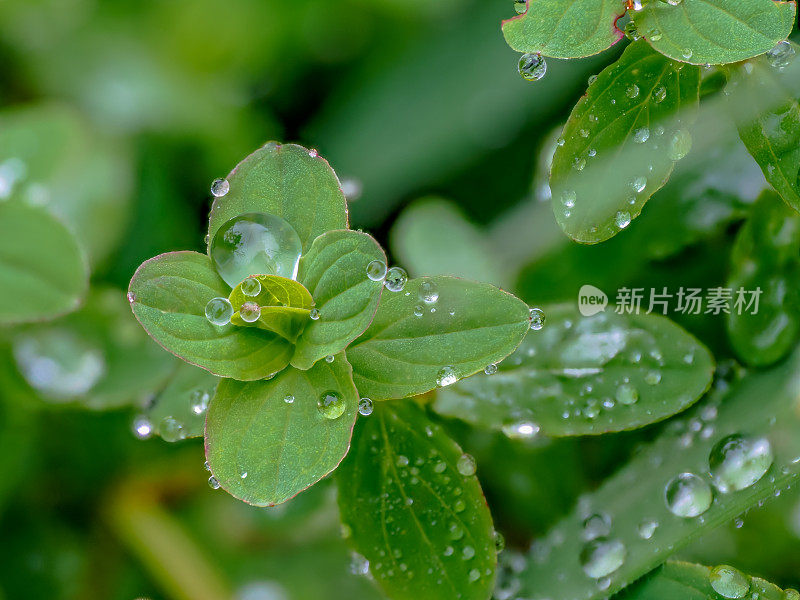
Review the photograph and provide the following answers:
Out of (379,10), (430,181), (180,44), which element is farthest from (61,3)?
(430,181)

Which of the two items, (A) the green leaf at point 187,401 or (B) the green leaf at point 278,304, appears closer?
(B) the green leaf at point 278,304

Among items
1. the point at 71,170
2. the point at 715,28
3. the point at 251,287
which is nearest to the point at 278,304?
the point at 251,287

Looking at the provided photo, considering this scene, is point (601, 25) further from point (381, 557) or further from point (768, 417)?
point (381, 557)

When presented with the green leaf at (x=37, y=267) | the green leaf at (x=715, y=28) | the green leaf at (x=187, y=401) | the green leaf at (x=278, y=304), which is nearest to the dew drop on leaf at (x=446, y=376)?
the green leaf at (x=278, y=304)

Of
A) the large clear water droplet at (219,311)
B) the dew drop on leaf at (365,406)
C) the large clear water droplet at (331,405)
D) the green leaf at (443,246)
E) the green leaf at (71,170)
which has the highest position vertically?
the large clear water droplet at (219,311)

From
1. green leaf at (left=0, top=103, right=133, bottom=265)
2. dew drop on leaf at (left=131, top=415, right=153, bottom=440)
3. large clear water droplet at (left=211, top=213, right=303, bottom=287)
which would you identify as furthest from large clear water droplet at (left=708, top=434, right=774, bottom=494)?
green leaf at (left=0, top=103, right=133, bottom=265)

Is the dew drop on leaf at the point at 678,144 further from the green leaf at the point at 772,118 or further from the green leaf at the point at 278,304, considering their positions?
the green leaf at the point at 278,304
